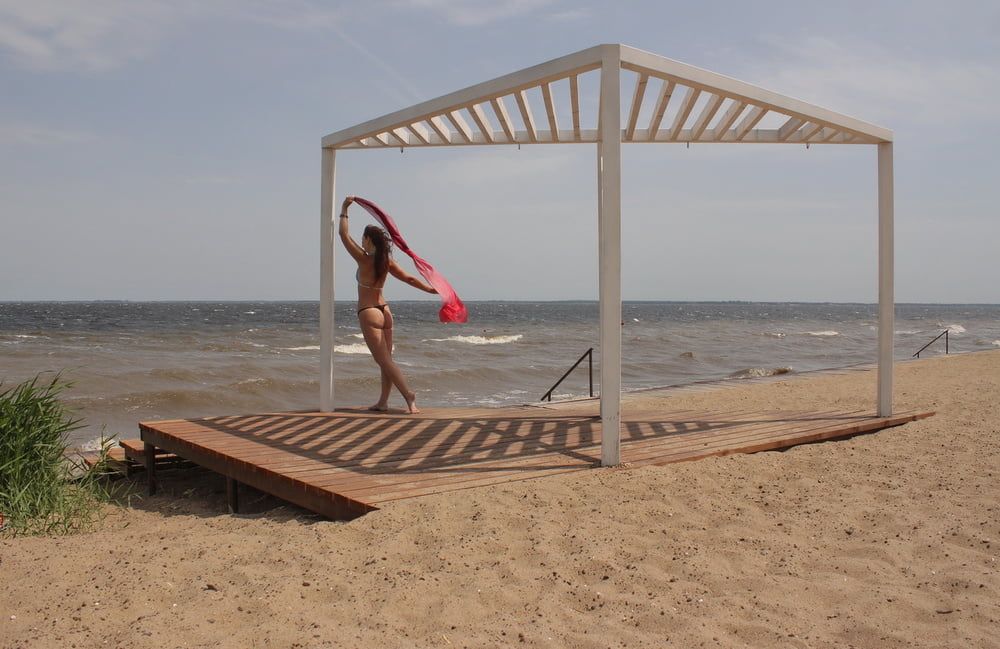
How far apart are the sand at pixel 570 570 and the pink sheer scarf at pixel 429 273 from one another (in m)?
2.30

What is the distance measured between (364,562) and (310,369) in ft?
52.1

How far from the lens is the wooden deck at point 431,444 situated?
464 cm

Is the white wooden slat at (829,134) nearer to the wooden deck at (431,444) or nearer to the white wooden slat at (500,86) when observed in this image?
the wooden deck at (431,444)

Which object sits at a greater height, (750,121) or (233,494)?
(750,121)

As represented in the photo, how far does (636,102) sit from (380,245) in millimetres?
2485

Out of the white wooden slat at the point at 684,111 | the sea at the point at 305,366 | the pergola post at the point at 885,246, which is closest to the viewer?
the white wooden slat at the point at 684,111

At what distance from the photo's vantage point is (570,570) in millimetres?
3395

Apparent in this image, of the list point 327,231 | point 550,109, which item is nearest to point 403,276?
point 327,231

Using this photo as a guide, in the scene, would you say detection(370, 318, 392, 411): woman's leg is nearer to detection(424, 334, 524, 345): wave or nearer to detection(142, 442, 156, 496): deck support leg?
detection(142, 442, 156, 496): deck support leg

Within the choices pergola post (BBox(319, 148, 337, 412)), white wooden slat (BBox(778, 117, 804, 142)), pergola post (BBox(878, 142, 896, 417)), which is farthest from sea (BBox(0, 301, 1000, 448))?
pergola post (BBox(878, 142, 896, 417))

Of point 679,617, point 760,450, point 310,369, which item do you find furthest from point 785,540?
point 310,369

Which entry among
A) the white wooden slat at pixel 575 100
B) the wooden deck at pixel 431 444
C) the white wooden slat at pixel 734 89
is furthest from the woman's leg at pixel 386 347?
the white wooden slat at pixel 734 89

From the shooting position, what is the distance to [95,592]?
3.20 metres

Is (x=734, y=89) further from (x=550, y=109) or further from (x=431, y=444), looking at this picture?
(x=431, y=444)
